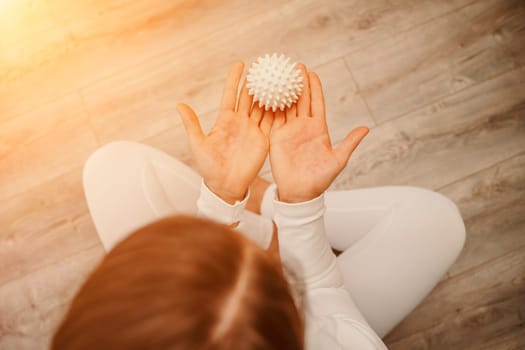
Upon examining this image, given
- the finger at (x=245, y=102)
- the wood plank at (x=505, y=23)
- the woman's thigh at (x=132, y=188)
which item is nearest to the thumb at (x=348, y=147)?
the finger at (x=245, y=102)

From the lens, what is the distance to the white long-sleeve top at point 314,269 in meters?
0.71

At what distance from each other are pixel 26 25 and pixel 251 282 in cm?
140

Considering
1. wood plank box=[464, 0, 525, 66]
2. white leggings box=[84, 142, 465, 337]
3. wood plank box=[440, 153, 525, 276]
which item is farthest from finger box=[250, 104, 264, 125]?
wood plank box=[464, 0, 525, 66]

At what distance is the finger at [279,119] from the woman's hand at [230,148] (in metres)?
0.02

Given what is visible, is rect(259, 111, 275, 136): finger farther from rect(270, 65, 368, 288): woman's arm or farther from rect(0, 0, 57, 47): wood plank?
rect(0, 0, 57, 47): wood plank

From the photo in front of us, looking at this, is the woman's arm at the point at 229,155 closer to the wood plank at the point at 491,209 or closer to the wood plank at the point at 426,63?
the wood plank at the point at 426,63

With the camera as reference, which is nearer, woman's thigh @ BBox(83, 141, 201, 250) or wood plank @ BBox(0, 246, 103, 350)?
woman's thigh @ BBox(83, 141, 201, 250)

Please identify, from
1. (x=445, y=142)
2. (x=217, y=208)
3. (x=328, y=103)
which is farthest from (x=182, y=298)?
(x=445, y=142)

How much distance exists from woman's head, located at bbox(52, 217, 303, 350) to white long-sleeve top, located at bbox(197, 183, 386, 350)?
190 millimetres

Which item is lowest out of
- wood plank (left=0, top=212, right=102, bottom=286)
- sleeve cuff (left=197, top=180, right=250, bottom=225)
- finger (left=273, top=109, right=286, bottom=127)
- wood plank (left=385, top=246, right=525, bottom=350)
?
wood plank (left=385, top=246, right=525, bottom=350)

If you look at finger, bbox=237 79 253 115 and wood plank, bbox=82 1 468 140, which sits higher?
finger, bbox=237 79 253 115

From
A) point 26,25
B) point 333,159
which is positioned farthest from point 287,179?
point 26,25

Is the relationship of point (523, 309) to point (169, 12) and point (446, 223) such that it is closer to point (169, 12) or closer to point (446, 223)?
point (446, 223)

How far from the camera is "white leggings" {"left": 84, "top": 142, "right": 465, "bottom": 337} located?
86cm
